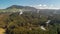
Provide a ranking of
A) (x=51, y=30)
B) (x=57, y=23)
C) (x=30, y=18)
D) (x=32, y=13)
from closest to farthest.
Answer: (x=51, y=30) → (x=57, y=23) → (x=30, y=18) → (x=32, y=13)

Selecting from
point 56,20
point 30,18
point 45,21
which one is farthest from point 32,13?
point 56,20

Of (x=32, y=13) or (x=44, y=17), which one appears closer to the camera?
(x=44, y=17)

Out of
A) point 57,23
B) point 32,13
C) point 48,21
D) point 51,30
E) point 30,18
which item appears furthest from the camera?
point 32,13

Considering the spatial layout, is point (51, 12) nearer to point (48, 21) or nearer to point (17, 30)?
point (48, 21)

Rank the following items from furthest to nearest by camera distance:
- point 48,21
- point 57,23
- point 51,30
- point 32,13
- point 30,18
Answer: point 32,13, point 30,18, point 48,21, point 57,23, point 51,30

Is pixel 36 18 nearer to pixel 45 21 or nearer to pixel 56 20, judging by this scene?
pixel 45 21

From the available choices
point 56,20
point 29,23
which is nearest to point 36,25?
point 29,23

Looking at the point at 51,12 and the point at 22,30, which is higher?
the point at 51,12

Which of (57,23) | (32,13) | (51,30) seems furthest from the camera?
(32,13)

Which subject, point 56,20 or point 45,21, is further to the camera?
point 45,21
